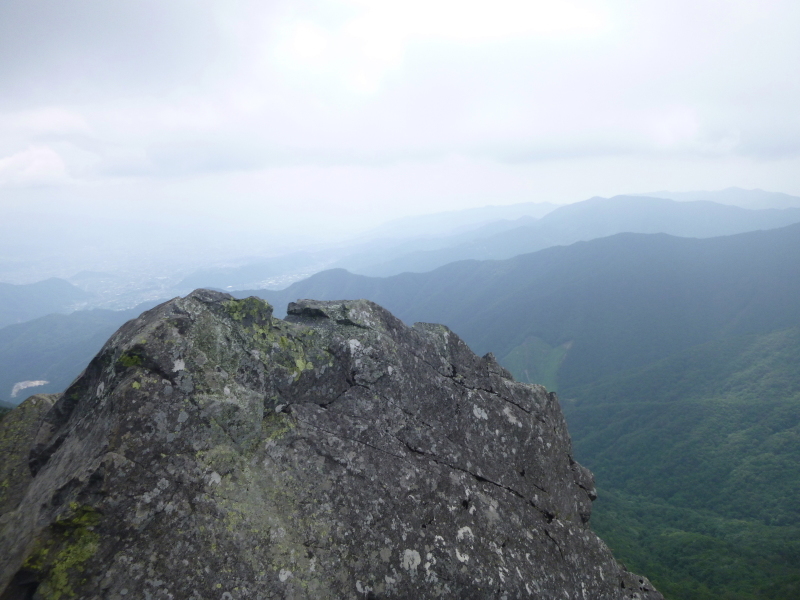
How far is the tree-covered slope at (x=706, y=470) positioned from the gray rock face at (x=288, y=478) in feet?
187

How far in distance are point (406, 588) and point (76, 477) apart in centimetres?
798

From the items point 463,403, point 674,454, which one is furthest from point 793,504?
point 463,403

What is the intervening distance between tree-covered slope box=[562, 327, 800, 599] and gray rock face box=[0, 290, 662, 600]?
56.9m

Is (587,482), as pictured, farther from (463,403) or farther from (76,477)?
(76,477)

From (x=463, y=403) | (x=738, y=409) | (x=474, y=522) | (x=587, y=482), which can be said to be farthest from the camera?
(x=738, y=409)

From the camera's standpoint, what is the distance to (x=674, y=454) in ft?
433

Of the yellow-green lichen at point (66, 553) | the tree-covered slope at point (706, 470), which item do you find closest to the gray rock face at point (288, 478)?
the yellow-green lichen at point (66, 553)

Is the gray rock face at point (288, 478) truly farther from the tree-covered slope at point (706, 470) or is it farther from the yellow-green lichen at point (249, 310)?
the tree-covered slope at point (706, 470)

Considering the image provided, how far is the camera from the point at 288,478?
34.2 feet

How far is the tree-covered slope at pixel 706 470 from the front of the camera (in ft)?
220

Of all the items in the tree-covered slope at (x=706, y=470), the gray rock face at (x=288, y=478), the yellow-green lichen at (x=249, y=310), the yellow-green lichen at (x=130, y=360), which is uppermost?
the yellow-green lichen at (x=249, y=310)

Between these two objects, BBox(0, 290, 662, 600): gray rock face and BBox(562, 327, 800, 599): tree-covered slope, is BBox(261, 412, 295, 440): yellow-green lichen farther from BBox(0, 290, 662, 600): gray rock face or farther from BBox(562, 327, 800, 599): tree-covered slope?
BBox(562, 327, 800, 599): tree-covered slope

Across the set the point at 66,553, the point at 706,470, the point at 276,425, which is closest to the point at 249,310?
the point at 276,425

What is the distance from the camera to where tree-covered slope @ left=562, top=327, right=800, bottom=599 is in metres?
67.0
